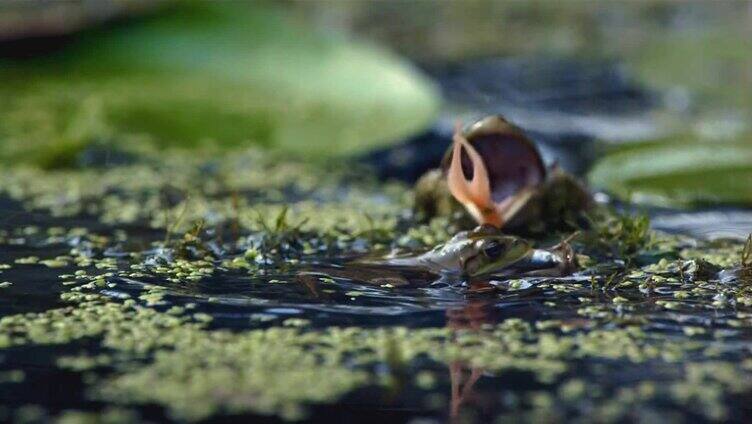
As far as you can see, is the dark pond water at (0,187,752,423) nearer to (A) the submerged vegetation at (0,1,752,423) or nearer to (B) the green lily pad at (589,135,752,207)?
(A) the submerged vegetation at (0,1,752,423)

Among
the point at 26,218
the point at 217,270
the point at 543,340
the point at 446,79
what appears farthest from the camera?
the point at 446,79

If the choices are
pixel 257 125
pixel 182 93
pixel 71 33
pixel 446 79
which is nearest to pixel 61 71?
pixel 71 33

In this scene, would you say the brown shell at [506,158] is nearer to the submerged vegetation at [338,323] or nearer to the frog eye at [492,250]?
the submerged vegetation at [338,323]

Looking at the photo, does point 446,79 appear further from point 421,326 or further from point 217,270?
point 421,326

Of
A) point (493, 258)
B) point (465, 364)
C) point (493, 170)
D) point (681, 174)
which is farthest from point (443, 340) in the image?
point (681, 174)

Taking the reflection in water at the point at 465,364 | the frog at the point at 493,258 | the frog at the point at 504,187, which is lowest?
the reflection in water at the point at 465,364

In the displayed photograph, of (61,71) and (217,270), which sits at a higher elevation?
(61,71)

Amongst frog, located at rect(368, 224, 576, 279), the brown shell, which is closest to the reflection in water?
frog, located at rect(368, 224, 576, 279)

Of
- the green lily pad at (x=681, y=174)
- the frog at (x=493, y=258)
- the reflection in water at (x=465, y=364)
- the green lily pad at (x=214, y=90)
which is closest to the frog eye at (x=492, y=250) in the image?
the frog at (x=493, y=258)

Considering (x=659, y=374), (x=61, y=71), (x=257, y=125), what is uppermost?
(x=61, y=71)
